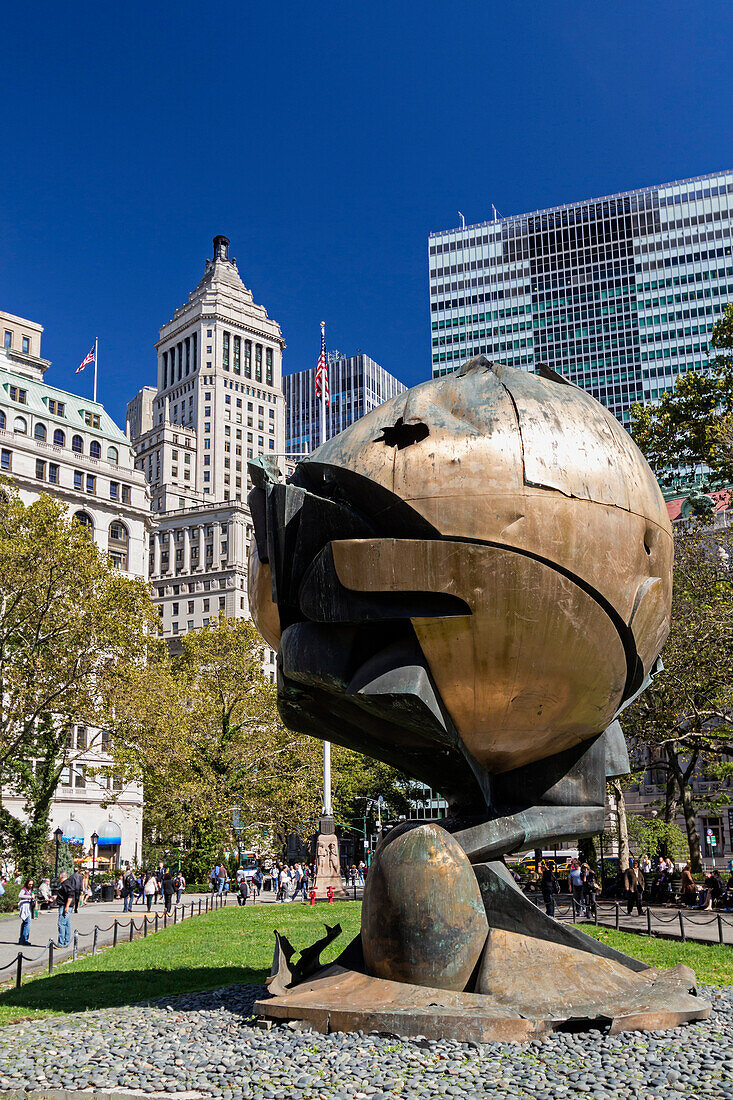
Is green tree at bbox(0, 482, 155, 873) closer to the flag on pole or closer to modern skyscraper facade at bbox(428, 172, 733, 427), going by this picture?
the flag on pole

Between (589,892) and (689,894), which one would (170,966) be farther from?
(689,894)

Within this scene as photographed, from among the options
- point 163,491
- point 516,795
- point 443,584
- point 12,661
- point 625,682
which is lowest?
point 516,795

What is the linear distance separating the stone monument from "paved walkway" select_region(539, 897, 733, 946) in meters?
10.1

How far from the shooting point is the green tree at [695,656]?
82.7 feet

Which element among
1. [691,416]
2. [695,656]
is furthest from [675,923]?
[691,416]

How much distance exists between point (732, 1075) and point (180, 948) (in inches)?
574

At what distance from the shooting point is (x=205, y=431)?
417ft

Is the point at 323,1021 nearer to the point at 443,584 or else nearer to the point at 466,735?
the point at 466,735

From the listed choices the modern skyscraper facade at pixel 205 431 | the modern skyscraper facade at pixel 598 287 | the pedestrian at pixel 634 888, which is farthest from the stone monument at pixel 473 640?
the modern skyscraper facade at pixel 598 287

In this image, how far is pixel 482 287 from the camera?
402 feet

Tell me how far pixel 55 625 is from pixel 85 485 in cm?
3677

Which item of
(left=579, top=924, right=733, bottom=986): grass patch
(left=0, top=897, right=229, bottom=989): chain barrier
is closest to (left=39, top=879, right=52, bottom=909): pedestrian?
(left=0, top=897, right=229, bottom=989): chain barrier

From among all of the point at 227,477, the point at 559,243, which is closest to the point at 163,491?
the point at 227,477

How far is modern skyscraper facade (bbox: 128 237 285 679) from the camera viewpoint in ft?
346
